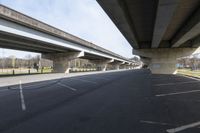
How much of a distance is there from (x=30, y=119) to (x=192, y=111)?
18.8 feet

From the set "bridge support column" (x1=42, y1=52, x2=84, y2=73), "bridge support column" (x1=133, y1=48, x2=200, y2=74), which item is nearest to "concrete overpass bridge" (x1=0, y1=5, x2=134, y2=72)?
"bridge support column" (x1=42, y1=52, x2=84, y2=73)

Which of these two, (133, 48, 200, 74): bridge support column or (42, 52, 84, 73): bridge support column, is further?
(42, 52, 84, 73): bridge support column

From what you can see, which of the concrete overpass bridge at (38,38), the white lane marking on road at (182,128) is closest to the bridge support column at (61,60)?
the concrete overpass bridge at (38,38)

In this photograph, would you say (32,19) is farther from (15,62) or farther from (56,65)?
(15,62)

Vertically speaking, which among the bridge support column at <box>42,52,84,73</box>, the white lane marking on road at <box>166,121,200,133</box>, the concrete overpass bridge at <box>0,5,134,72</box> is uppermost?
the concrete overpass bridge at <box>0,5,134,72</box>

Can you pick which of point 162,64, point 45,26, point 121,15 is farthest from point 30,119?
point 162,64

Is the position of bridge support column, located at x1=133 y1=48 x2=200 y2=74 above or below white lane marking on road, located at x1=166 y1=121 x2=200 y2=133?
above

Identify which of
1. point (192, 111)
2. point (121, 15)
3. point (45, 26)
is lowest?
point (192, 111)

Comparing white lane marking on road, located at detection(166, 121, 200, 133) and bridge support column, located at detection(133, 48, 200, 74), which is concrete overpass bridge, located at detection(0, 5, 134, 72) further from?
white lane marking on road, located at detection(166, 121, 200, 133)

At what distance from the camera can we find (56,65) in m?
44.9

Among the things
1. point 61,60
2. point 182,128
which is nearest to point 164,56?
point 61,60

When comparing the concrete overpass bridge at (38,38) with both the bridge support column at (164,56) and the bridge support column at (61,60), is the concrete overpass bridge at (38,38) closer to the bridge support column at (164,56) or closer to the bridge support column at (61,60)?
the bridge support column at (61,60)

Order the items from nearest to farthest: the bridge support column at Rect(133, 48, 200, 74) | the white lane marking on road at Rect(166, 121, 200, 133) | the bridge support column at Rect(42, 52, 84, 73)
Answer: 1. the white lane marking on road at Rect(166, 121, 200, 133)
2. the bridge support column at Rect(133, 48, 200, 74)
3. the bridge support column at Rect(42, 52, 84, 73)

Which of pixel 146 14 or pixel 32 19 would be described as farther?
pixel 32 19
